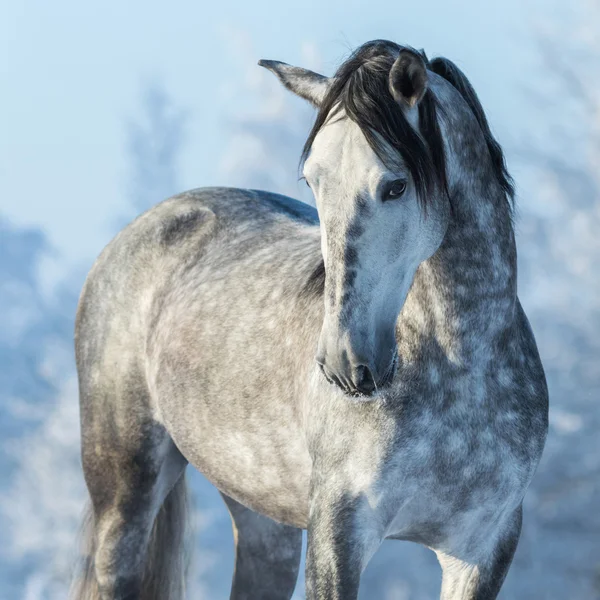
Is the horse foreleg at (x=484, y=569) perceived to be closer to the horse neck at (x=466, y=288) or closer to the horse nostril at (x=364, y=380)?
the horse neck at (x=466, y=288)

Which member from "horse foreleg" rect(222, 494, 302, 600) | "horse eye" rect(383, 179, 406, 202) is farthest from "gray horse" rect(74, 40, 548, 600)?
"horse foreleg" rect(222, 494, 302, 600)

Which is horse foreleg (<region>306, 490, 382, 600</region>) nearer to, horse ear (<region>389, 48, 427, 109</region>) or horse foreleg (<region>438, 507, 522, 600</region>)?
horse foreleg (<region>438, 507, 522, 600</region>)

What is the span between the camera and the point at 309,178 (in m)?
3.21

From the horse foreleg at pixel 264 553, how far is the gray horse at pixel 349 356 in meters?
0.44

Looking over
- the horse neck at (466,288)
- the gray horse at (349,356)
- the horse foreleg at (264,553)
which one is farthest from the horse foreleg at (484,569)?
the horse foreleg at (264,553)

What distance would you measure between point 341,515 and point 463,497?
1.44 ft

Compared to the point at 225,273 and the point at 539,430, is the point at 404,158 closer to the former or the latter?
the point at 539,430

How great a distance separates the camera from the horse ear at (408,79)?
3.16 metres

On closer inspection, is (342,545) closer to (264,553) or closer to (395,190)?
(395,190)

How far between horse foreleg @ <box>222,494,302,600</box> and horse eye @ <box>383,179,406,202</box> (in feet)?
9.11

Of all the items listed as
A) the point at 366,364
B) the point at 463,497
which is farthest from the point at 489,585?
the point at 366,364

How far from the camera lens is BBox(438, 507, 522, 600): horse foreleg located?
4023mm

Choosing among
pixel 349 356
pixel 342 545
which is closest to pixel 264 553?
pixel 342 545

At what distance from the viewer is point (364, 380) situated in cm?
318
